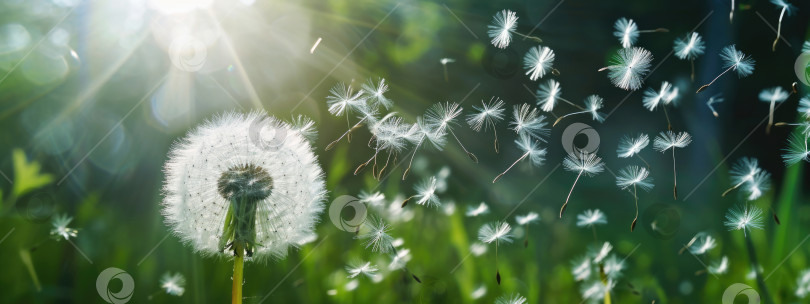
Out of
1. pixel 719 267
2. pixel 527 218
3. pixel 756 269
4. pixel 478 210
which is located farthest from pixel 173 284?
pixel 756 269

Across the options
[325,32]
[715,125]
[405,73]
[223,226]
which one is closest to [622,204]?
[715,125]

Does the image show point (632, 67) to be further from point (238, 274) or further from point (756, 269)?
point (238, 274)

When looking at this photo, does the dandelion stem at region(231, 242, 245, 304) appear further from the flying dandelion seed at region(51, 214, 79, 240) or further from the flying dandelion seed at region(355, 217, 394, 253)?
the flying dandelion seed at region(51, 214, 79, 240)

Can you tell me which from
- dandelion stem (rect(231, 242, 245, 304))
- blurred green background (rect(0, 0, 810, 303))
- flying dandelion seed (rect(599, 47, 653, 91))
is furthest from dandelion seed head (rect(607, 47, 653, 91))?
dandelion stem (rect(231, 242, 245, 304))

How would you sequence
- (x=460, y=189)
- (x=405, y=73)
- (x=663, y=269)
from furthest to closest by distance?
(x=405, y=73) → (x=460, y=189) → (x=663, y=269)

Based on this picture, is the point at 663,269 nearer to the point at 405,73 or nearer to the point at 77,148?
the point at 405,73
